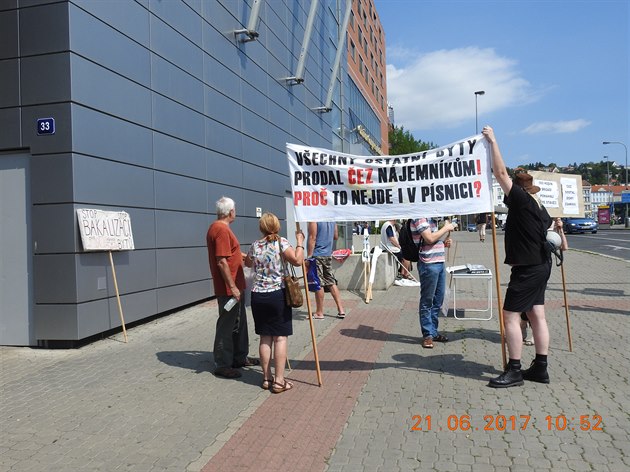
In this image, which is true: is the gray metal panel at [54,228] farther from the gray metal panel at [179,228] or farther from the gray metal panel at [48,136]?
the gray metal panel at [179,228]

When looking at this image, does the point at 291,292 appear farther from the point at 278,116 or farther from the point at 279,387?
the point at 278,116

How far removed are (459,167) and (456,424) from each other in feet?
8.36

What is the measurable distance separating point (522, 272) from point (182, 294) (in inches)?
244

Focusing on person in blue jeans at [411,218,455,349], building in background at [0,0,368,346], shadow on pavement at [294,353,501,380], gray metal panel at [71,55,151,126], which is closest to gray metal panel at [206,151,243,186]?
building in background at [0,0,368,346]

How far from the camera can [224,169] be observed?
37.0 feet

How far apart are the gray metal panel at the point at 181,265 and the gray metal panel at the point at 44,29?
11.0ft

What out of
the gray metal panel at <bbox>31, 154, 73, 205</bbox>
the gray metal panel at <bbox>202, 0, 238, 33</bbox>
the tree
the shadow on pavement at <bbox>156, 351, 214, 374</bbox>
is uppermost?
the tree

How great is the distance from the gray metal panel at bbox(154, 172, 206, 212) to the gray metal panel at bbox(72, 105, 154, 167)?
487 mm

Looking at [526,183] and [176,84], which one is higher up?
[176,84]

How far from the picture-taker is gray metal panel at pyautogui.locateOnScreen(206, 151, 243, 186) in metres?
10.6

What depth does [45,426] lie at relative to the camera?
4.30 m

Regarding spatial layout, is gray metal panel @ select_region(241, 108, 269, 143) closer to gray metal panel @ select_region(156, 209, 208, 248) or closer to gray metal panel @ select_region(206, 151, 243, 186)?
gray metal panel @ select_region(206, 151, 243, 186)

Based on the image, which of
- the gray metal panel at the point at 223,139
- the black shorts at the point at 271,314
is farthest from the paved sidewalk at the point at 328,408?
the gray metal panel at the point at 223,139

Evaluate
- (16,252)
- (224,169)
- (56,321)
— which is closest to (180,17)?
(224,169)
